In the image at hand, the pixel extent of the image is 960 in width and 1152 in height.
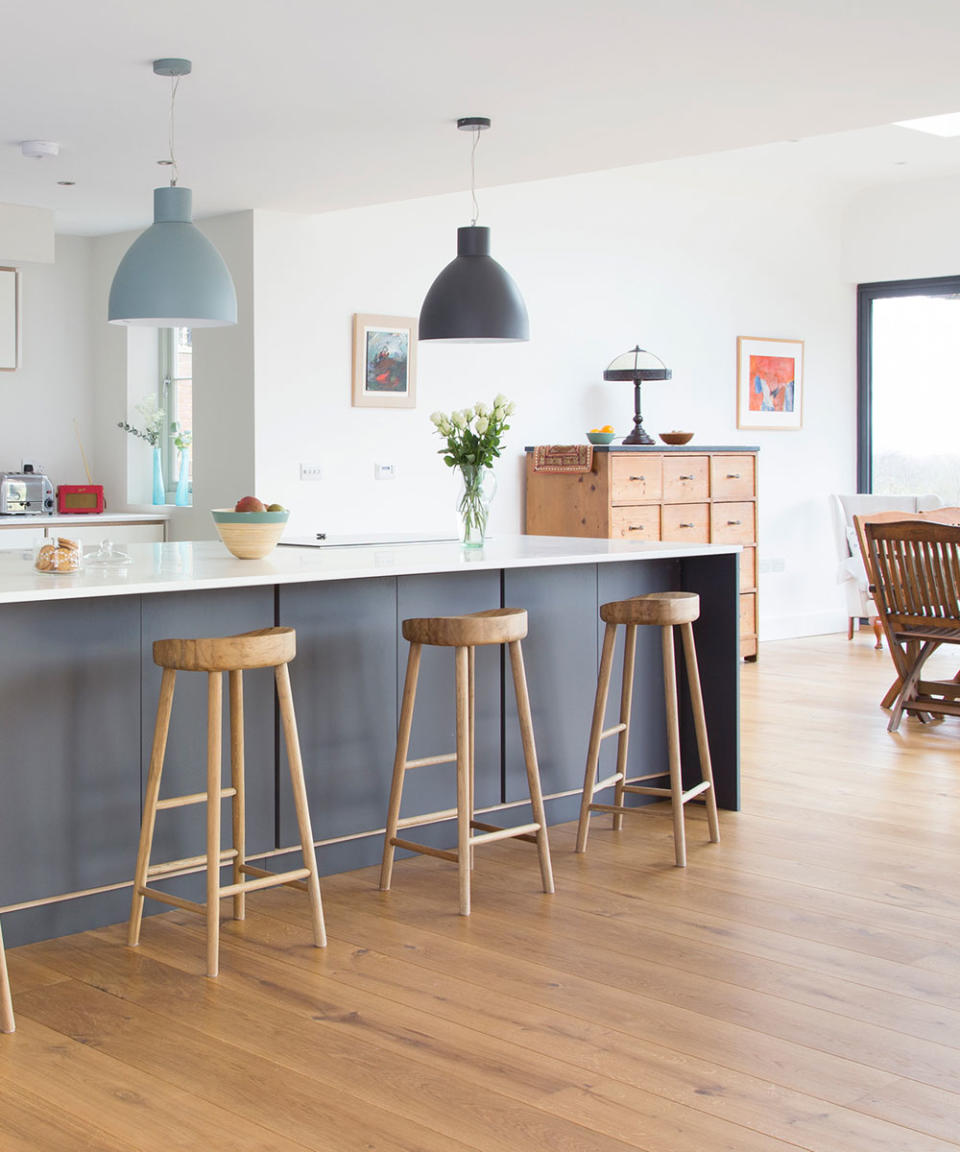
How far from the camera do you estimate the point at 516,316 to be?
4.59m

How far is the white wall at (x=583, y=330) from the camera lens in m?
6.50

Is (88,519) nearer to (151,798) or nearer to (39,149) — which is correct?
(39,149)

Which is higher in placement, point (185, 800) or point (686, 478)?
point (686, 478)

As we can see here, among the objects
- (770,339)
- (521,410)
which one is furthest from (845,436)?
(521,410)

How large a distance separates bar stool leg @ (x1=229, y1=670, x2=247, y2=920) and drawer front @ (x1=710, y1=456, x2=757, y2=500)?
196 inches

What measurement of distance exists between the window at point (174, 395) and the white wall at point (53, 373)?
443mm

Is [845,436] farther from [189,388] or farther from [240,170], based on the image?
[240,170]

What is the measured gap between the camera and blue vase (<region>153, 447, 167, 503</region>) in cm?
734

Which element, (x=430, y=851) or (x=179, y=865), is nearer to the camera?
(x=179, y=865)

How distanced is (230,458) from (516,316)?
2311 millimetres

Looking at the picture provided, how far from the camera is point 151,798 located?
10.7ft

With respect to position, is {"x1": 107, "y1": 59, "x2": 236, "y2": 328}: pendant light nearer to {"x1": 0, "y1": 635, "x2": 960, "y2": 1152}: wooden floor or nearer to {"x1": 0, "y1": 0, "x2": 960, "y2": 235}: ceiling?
{"x1": 0, "y1": 0, "x2": 960, "y2": 235}: ceiling

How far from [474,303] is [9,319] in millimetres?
3528

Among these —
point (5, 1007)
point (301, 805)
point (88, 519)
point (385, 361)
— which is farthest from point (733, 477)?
point (5, 1007)
